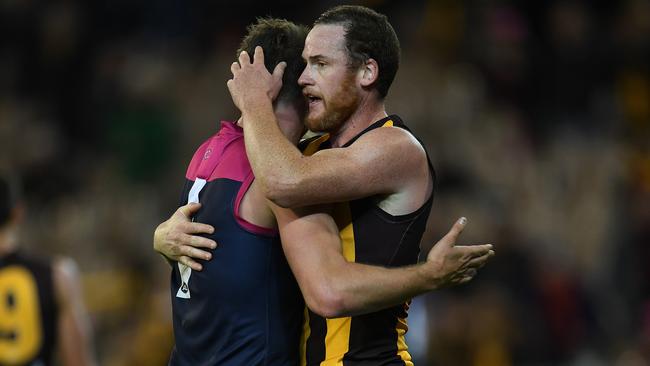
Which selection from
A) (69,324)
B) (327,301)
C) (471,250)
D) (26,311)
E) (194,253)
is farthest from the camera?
(69,324)

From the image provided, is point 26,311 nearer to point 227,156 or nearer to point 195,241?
point 195,241

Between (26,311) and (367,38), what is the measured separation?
323cm

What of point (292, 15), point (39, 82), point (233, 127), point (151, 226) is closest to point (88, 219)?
point (151, 226)

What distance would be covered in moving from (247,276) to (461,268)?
0.87 m

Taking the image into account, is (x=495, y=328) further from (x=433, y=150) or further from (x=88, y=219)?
(x=88, y=219)

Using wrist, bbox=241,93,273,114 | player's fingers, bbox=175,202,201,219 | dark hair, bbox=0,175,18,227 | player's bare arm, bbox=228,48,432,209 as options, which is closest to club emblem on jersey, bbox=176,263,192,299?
player's fingers, bbox=175,202,201,219

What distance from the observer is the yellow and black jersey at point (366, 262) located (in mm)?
4949

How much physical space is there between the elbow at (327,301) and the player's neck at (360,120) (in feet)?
2.47

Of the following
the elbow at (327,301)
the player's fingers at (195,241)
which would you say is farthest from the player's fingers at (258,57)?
the elbow at (327,301)

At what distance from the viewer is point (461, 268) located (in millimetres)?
4898

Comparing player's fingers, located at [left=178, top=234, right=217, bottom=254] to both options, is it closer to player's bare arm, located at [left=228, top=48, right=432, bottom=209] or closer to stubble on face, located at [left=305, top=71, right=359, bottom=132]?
player's bare arm, located at [left=228, top=48, right=432, bottom=209]

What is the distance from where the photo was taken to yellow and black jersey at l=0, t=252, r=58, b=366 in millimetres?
7145

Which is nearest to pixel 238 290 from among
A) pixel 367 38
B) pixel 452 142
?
pixel 367 38

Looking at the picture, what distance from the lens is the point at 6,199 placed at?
728cm
